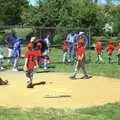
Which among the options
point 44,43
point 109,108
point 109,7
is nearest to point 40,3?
point 109,7

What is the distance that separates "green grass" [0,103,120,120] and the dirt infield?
76cm

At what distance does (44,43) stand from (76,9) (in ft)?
73.0

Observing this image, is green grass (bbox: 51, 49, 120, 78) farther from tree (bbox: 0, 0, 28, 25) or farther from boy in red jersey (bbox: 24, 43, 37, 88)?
tree (bbox: 0, 0, 28, 25)

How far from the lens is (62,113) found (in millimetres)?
14336

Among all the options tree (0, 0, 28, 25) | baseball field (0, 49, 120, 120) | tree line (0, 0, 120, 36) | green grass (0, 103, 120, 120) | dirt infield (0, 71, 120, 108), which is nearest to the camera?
green grass (0, 103, 120, 120)

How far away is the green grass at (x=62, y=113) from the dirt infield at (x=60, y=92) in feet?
2.48

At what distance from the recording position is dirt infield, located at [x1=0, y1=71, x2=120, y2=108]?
639 inches

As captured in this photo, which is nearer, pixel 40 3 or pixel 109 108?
pixel 109 108

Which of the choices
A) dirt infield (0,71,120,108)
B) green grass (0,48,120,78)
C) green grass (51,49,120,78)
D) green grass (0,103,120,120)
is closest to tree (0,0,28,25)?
green grass (51,49,120,78)

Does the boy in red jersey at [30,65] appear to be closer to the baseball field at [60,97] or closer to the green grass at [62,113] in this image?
the baseball field at [60,97]

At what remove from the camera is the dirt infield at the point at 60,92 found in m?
16.2

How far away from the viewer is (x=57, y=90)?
729 inches

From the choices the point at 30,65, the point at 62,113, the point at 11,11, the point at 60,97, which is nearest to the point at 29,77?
the point at 30,65

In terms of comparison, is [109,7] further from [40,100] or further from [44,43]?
[40,100]
